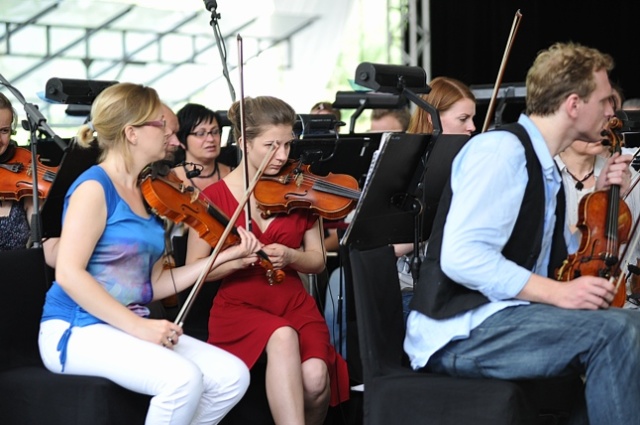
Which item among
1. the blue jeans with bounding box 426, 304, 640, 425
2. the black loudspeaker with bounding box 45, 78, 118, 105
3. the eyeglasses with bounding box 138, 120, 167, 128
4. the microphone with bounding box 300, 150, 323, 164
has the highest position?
the black loudspeaker with bounding box 45, 78, 118, 105

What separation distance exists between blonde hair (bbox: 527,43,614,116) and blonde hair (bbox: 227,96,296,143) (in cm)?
Answer: 95

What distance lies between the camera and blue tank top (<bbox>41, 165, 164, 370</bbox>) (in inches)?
102

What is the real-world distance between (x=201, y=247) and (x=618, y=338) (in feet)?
4.38

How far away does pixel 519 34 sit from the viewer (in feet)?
26.7

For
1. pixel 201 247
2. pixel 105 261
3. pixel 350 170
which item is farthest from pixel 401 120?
pixel 105 261

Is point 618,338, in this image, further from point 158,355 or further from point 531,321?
point 158,355

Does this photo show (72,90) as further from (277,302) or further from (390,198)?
(390,198)

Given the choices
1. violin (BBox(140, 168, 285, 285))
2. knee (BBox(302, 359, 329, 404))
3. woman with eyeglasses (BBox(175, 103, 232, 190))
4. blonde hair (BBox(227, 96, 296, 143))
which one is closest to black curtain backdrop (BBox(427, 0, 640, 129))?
woman with eyeglasses (BBox(175, 103, 232, 190))

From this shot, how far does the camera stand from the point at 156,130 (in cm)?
271

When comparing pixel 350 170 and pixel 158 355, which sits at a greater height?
pixel 350 170

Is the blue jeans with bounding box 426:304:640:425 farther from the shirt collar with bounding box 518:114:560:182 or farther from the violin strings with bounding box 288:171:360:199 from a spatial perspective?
the violin strings with bounding box 288:171:360:199

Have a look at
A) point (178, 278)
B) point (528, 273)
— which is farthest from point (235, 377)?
point (528, 273)

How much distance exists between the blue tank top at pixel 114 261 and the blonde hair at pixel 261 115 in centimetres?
61

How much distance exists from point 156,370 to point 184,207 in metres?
0.50
